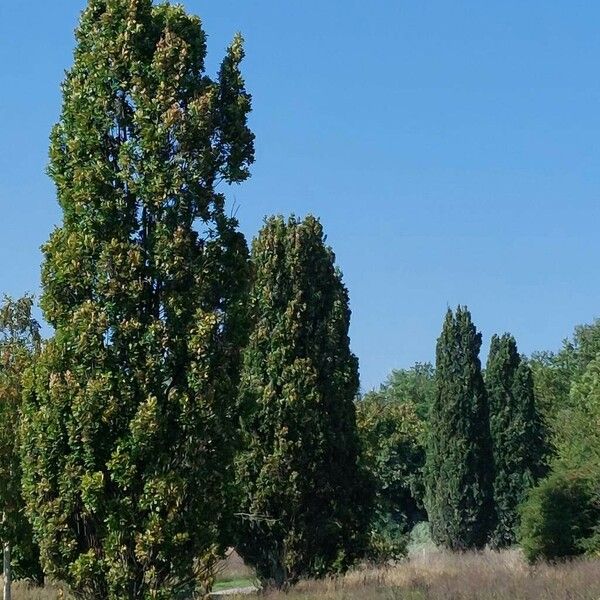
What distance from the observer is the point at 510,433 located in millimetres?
46594

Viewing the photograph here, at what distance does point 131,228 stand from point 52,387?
2452 mm

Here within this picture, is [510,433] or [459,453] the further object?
[510,433]

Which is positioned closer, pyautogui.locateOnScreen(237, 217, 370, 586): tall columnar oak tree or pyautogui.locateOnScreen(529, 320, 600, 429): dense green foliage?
pyautogui.locateOnScreen(237, 217, 370, 586): tall columnar oak tree

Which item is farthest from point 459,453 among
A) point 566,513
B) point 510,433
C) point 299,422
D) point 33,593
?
point 33,593

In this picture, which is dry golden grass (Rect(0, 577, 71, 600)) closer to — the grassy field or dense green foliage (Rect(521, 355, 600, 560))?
the grassy field

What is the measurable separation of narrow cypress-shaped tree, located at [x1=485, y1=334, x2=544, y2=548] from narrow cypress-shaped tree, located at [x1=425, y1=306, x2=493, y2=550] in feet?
4.58

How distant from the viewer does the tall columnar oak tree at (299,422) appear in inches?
941

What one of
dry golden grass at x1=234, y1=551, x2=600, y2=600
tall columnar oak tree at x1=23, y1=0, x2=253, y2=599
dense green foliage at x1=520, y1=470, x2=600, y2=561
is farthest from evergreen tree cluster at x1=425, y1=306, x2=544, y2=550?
tall columnar oak tree at x1=23, y1=0, x2=253, y2=599

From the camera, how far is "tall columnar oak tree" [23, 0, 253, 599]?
14469mm

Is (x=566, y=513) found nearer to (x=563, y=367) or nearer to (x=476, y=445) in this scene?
(x=476, y=445)

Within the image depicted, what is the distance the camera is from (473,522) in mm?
43438

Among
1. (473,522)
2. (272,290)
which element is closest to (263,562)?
(272,290)

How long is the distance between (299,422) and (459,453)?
818 inches

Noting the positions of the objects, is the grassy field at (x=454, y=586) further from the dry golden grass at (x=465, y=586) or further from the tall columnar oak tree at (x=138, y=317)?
the tall columnar oak tree at (x=138, y=317)
